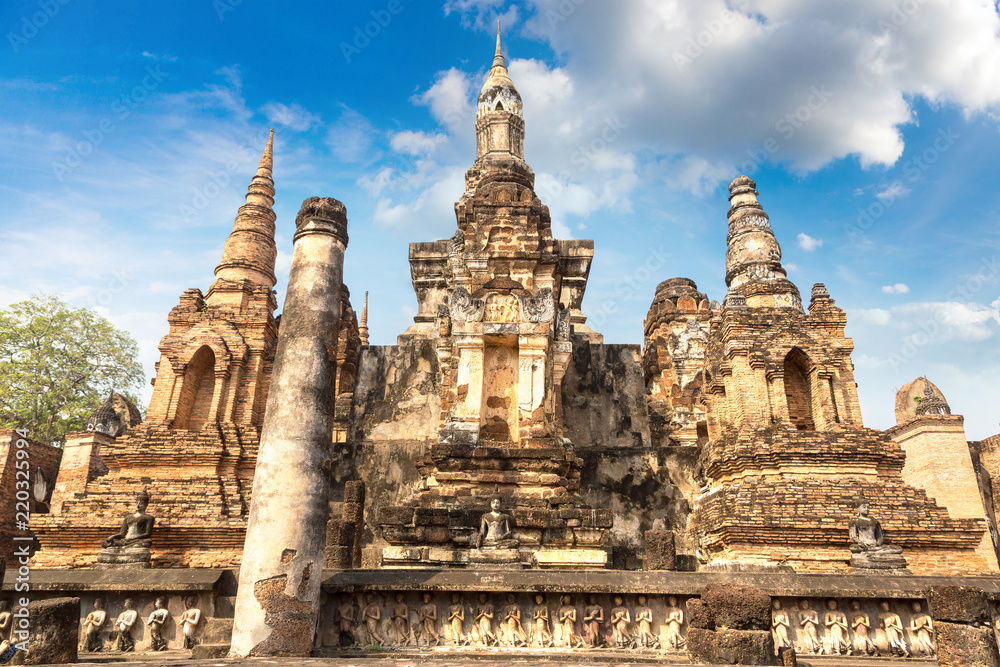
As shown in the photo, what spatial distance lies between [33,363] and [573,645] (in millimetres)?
27513

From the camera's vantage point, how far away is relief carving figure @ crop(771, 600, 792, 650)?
23.1ft

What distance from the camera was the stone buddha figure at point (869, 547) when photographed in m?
9.82

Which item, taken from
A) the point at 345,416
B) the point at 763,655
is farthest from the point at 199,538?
the point at 763,655

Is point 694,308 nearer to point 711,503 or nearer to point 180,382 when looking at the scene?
point 711,503

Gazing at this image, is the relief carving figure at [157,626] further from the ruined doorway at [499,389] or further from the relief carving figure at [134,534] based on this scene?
the ruined doorway at [499,389]

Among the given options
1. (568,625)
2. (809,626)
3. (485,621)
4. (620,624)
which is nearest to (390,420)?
(485,621)

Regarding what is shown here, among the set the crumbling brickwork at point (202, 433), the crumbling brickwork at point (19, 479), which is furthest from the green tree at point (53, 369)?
the crumbling brickwork at point (202, 433)

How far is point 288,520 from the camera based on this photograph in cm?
655

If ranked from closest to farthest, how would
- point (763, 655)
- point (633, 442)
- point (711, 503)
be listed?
point (763, 655) → point (711, 503) → point (633, 442)

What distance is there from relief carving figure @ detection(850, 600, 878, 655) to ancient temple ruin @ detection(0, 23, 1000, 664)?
0.07 ft

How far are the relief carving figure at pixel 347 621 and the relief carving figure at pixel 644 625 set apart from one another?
2797 millimetres

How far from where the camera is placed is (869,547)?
33.0ft

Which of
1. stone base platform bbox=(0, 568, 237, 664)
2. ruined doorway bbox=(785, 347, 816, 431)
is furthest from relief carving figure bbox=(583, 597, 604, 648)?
ruined doorway bbox=(785, 347, 816, 431)

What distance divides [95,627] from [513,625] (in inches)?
169
